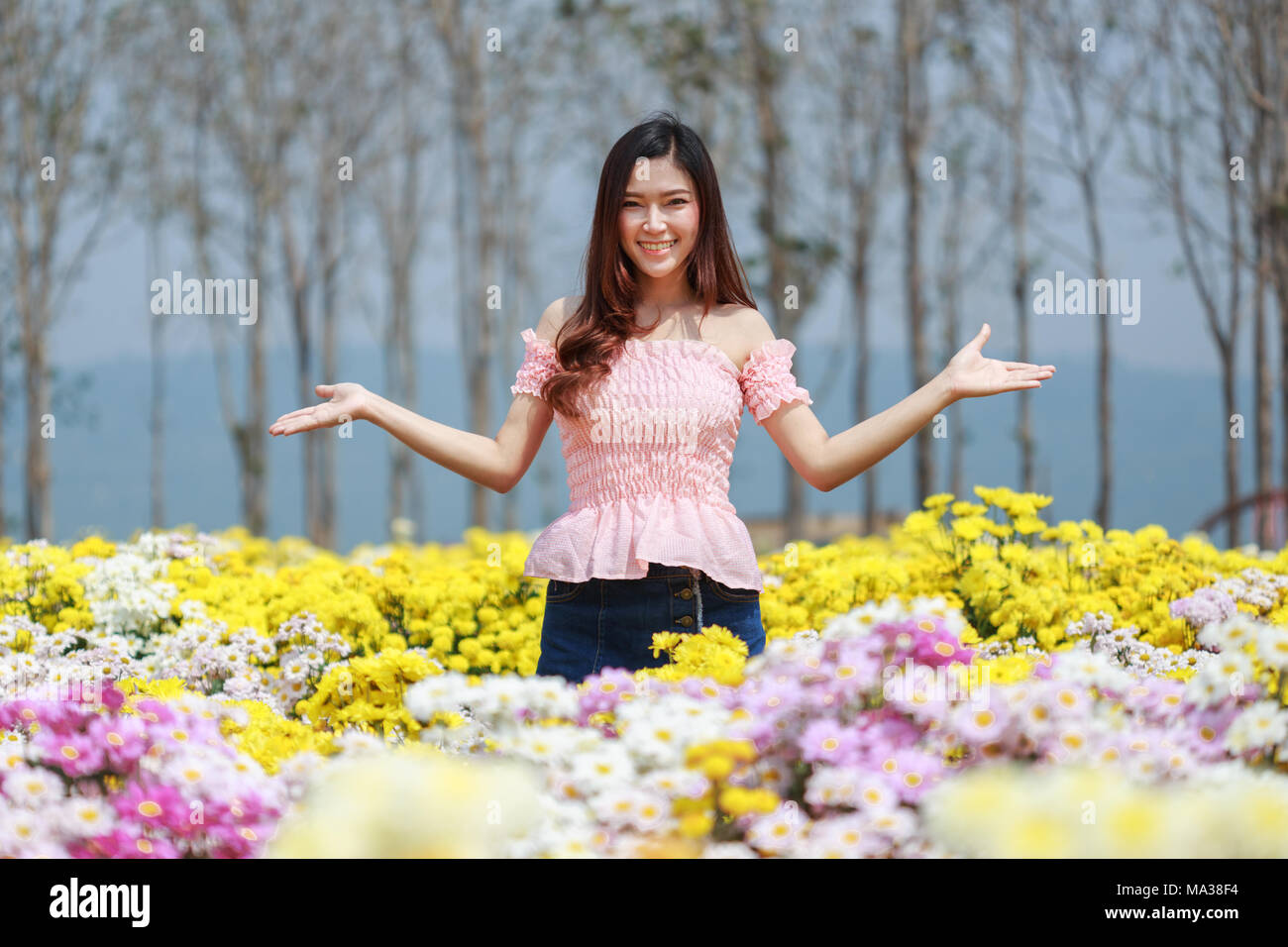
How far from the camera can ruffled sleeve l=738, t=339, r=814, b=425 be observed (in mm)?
2744

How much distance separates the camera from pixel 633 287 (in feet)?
9.24

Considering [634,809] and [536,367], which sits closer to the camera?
[634,809]

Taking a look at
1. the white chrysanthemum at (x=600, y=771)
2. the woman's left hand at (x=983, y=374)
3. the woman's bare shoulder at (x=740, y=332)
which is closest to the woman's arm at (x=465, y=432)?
the woman's bare shoulder at (x=740, y=332)

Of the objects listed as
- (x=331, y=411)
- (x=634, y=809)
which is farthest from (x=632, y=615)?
(x=634, y=809)

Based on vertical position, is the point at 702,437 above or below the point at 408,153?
below

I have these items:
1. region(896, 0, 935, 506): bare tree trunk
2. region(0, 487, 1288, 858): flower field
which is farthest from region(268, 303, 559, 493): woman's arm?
region(896, 0, 935, 506): bare tree trunk

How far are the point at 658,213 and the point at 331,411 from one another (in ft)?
2.92

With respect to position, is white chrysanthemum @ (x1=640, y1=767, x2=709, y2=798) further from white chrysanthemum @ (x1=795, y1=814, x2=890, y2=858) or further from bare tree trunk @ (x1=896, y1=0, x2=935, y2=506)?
bare tree trunk @ (x1=896, y1=0, x2=935, y2=506)

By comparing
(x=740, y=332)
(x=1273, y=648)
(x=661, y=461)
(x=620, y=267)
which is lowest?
(x=1273, y=648)

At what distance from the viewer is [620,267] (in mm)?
2809

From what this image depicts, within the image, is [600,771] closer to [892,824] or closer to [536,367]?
[892,824]
